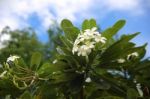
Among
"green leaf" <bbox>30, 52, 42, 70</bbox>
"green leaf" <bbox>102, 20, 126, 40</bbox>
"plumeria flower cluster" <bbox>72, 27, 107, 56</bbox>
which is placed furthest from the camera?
A: "green leaf" <bbox>30, 52, 42, 70</bbox>

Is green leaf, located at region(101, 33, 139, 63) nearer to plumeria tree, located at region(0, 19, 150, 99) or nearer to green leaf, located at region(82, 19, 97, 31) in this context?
plumeria tree, located at region(0, 19, 150, 99)

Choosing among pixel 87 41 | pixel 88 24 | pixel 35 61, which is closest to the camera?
pixel 87 41

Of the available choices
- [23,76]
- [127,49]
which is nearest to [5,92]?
[23,76]

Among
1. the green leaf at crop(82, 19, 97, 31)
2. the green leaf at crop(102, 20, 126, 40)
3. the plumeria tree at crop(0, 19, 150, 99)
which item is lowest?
the plumeria tree at crop(0, 19, 150, 99)

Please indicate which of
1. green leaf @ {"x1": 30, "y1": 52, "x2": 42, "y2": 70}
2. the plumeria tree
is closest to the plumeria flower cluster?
the plumeria tree

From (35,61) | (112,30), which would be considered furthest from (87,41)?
(35,61)

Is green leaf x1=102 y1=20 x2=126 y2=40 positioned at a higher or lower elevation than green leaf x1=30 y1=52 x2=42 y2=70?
higher

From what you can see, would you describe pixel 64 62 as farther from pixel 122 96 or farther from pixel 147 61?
pixel 147 61

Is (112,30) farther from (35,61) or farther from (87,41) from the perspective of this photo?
(35,61)
